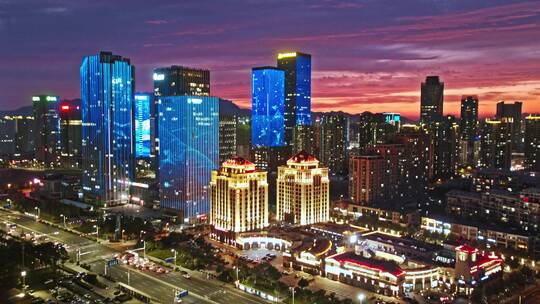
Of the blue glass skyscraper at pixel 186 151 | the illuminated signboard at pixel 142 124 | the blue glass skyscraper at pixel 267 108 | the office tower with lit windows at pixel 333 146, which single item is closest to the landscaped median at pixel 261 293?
the blue glass skyscraper at pixel 186 151

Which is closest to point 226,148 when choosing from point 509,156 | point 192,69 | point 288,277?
point 192,69

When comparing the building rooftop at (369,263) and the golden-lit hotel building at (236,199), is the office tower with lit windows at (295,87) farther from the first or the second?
the building rooftop at (369,263)

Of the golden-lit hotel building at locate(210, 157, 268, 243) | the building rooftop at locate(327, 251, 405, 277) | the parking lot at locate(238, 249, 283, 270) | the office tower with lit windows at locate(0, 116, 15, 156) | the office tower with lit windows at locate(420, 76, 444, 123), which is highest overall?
the office tower with lit windows at locate(420, 76, 444, 123)

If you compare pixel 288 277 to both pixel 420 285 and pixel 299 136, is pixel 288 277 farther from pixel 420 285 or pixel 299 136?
pixel 299 136

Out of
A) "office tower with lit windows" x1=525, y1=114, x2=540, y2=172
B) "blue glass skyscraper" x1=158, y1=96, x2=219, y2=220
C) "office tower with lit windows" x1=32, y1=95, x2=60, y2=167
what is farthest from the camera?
"office tower with lit windows" x1=32, y1=95, x2=60, y2=167

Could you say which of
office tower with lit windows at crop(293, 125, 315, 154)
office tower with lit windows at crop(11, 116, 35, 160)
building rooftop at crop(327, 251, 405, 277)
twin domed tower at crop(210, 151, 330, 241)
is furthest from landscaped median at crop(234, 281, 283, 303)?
office tower with lit windows at crop(11, 116, 35, 160)

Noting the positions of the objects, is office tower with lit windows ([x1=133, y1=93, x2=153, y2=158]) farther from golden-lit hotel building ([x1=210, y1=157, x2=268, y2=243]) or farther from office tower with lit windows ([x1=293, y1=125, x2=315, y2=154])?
golden-lit hotel building ([x1=210, y1=157, x2=268, y2=243])

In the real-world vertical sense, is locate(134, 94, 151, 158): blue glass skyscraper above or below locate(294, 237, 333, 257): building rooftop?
above
